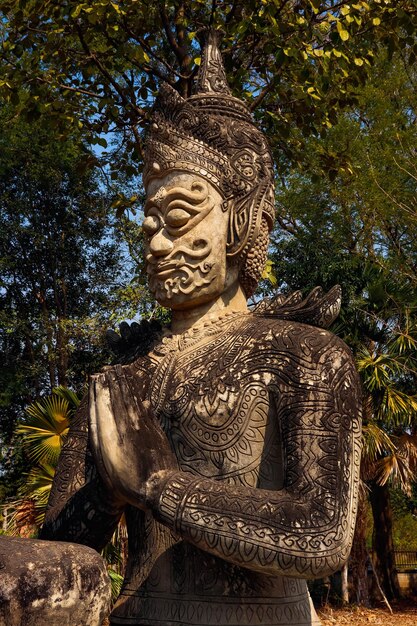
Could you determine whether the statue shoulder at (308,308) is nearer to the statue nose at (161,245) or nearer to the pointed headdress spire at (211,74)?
the statue nose at (161,245)

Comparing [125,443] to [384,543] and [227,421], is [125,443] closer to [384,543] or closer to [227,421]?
[227,421]

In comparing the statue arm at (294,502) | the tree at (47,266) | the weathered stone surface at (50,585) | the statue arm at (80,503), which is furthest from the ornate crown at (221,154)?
the tree at (47,266)

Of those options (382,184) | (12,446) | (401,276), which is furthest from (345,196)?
(12,446)

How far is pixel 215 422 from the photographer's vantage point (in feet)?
10.2

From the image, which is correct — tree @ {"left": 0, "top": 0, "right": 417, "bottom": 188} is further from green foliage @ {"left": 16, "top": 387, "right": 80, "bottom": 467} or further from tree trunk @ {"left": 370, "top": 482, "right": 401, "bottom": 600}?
tree trunk @ {"left": 370, "top": 482, "right": 401, "bottom": 600}

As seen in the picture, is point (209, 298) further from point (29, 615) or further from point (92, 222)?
point (92, 222)

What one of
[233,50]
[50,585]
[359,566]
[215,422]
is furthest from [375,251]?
[50,585]

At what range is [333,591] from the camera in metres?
16.4

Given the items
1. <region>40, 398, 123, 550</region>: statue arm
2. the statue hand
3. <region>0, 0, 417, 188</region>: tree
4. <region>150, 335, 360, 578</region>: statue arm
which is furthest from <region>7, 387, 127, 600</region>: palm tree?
<region>150, 335, 360, 578</region>: statue arm

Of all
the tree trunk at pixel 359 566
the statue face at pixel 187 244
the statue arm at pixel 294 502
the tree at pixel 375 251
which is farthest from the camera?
the tree trunk at pixel 359 566

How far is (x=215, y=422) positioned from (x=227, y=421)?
51mm

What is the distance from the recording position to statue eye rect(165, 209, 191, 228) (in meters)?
3.45

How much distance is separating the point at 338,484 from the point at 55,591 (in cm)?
109

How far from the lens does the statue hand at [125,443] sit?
111 inches
